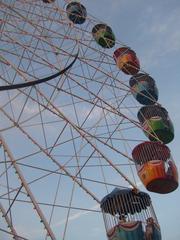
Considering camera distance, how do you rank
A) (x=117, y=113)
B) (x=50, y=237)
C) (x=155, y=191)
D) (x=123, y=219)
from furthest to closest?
(x=117, y=113)
(x=155, y=191)
(x=123, y=219)
(x=50, y=237)

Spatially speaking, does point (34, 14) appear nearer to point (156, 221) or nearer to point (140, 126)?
point (140, 126)

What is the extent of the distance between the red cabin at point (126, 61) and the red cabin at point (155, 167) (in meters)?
5.70

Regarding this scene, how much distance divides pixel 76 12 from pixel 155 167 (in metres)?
9.14

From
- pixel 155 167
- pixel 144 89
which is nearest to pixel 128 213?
pixel 155 167

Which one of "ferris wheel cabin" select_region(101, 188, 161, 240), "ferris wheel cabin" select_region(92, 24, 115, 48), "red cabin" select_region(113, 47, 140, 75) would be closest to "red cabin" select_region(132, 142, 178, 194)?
"ferris wheel cabin" select_region(101, 188, 161, 240)

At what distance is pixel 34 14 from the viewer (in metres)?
16.0

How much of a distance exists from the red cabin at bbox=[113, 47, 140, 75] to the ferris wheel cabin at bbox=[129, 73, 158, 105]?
1.35 ft

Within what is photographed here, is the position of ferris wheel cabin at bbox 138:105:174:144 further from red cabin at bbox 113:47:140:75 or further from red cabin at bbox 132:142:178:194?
red cabin at bbox 113:47:140:75

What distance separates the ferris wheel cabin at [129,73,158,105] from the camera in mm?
17219

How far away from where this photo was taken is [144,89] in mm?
17578

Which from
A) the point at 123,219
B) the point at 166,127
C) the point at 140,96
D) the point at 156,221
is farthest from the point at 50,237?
the point at 140,96

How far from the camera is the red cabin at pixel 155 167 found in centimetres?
1299

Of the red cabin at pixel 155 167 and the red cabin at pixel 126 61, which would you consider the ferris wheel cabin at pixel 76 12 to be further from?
the red cabin at pixel 155 167

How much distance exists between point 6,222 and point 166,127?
7.88 m
